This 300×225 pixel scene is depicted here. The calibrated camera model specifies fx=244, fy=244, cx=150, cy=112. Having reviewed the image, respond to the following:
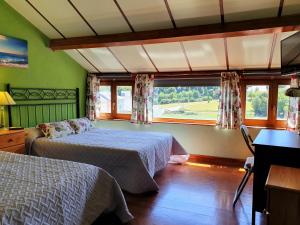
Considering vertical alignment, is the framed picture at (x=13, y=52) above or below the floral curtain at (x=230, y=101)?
above

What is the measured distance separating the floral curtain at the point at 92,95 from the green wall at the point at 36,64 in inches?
8.9

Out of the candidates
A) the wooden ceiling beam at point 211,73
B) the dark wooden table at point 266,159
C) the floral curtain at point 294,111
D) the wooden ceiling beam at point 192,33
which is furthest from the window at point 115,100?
the dark wooden table at point 266,159

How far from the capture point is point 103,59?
4.55 m

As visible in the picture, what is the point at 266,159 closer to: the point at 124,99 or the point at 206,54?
the point at 206,54

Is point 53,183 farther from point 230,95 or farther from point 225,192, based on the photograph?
point 230,95

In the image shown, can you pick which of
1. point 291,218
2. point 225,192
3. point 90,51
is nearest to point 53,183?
point 291,218

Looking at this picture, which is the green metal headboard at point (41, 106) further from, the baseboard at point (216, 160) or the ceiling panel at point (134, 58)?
the baseboard at point (216, 160)

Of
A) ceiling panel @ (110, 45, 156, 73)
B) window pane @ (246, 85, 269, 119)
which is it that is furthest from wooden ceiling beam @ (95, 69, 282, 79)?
window pane @ (246, 85, 269, 119)

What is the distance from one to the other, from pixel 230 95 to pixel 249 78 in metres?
0.45

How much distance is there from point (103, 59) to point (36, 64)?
3.81 feet

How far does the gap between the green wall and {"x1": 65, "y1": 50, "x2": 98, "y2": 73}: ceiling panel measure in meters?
0.07

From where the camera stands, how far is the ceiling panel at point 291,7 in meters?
2.52

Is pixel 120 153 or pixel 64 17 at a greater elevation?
pixel 64 17

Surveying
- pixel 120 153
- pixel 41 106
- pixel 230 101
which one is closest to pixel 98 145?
pixel 120 153
